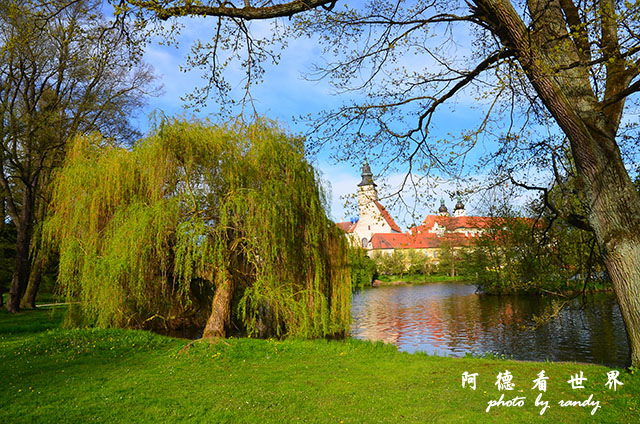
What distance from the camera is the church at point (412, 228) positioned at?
5906 mm

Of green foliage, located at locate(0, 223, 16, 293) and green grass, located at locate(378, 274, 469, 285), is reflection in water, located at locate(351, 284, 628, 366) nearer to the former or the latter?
green foliage, located at locate(0, 223, 16, 293)

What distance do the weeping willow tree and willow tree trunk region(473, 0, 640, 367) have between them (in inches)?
237

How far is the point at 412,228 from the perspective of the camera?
19.5ft

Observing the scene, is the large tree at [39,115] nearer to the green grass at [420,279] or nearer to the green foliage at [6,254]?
the green foliage at [6,254]

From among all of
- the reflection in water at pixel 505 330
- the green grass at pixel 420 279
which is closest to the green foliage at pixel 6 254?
the reflection in water at pixel 505 330

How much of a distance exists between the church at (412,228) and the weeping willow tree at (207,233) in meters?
1.85

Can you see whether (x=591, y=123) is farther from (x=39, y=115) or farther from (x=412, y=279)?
(x=412, y=279)

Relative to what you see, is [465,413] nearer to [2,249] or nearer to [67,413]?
[67,413]

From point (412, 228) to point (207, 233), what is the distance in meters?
5.08

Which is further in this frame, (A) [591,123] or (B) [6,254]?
(B) [6,254]

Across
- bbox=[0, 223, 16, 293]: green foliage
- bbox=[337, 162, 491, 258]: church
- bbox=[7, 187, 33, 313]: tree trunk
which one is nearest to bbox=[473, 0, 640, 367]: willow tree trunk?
bbox=[337, 162, 491, 258]: church

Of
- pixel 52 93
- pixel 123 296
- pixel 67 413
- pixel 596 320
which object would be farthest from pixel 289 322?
pixel 52 93

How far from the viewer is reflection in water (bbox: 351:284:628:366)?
A: 10156mm

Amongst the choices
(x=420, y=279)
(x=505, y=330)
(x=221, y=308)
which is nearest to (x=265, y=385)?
(x=221, y=308)
